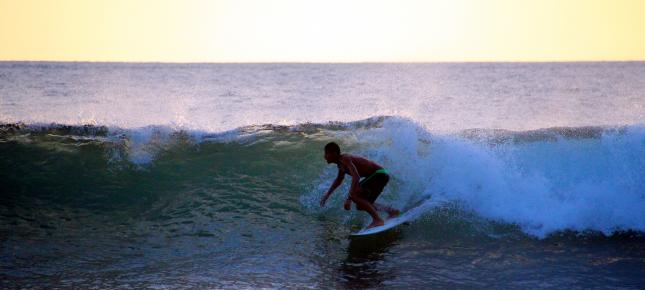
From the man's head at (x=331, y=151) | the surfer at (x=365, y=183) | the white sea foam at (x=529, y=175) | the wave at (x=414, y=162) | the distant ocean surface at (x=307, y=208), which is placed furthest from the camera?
the wave at (x=414, y=162)

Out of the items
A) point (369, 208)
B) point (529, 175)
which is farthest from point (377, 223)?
point (529, 175)

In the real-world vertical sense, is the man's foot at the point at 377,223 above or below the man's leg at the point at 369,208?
below

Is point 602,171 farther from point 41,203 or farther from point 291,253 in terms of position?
point 41,203

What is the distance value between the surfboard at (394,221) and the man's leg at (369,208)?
0.08m

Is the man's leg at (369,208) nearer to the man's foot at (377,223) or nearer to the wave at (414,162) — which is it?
the man's foot at (377,223)

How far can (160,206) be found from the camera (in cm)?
935

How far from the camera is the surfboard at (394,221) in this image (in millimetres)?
7680

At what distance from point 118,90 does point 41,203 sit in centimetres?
1829

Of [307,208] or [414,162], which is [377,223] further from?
[414,162]

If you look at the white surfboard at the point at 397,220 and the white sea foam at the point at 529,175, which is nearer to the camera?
the white surfboard at the point at 397,220

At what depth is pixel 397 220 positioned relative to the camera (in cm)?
795

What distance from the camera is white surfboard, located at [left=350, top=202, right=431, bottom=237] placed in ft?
25.2

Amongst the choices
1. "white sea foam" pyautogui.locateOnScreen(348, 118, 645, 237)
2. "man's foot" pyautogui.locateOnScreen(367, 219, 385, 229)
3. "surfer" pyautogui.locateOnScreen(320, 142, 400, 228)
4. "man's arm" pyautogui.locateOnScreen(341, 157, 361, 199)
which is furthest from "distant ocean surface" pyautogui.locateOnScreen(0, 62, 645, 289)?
"man's arm" pyautogui.locateOnScreen(341, 157, 361, 199)

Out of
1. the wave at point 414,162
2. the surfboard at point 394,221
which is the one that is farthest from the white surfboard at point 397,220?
the wave at point 414,162
